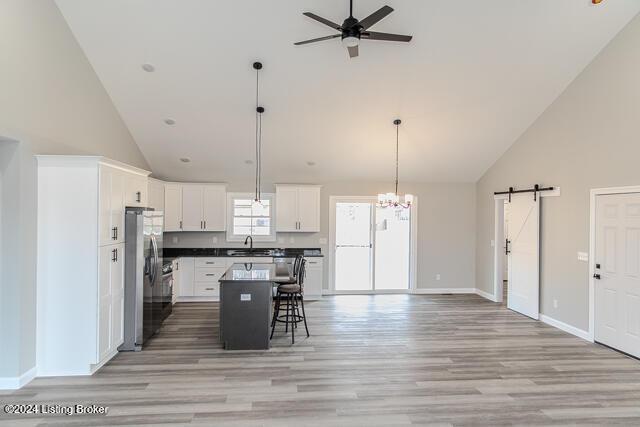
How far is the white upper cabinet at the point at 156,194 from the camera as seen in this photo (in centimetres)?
635

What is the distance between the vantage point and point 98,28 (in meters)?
4.32

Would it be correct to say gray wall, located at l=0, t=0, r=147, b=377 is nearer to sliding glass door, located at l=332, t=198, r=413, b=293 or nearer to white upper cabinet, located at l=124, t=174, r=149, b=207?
white upper cabinet, located at l=124, t=174, r=149, b=207

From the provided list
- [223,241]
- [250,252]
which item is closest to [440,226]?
[250,252]

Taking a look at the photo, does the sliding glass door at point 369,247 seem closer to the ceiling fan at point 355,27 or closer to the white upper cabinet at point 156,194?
the white upper cabinet at point 156,194

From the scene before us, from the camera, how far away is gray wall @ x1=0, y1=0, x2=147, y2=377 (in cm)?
337

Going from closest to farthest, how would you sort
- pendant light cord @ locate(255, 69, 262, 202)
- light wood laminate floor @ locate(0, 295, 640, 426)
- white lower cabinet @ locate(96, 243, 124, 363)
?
light wood laminate floor @ locate(0, 295, 640, 426) → white lower cabinet @ locate(96, 243, 124, 363) → pendant light cord @ locate(255, 69, 262, 202)

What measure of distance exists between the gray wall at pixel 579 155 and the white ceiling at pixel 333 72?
0.25m

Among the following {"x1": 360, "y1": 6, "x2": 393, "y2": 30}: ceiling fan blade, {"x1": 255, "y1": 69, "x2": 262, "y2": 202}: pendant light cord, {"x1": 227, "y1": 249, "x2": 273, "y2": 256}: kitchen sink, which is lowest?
{"x1": 227, "y1": 249, "x2": 273, "y2": 256}: kitchen sink

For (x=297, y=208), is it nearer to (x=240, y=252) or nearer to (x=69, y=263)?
(x=240, y=252)

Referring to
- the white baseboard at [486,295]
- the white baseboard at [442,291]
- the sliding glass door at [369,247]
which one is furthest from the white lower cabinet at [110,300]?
the white baseboard at [486,295]

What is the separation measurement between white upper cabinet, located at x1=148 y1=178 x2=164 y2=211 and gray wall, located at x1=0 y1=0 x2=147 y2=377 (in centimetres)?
225

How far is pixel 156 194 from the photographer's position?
21.8 feet

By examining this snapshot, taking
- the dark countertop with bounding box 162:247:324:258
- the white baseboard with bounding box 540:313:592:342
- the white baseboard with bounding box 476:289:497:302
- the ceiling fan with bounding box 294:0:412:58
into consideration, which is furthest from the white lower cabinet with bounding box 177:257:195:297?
the white baseboard with bounding box 540:313:592:342

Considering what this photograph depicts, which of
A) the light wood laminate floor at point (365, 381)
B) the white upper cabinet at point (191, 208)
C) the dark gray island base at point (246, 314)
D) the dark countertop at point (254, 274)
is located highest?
the white upper cabinet at point (191, 208)
